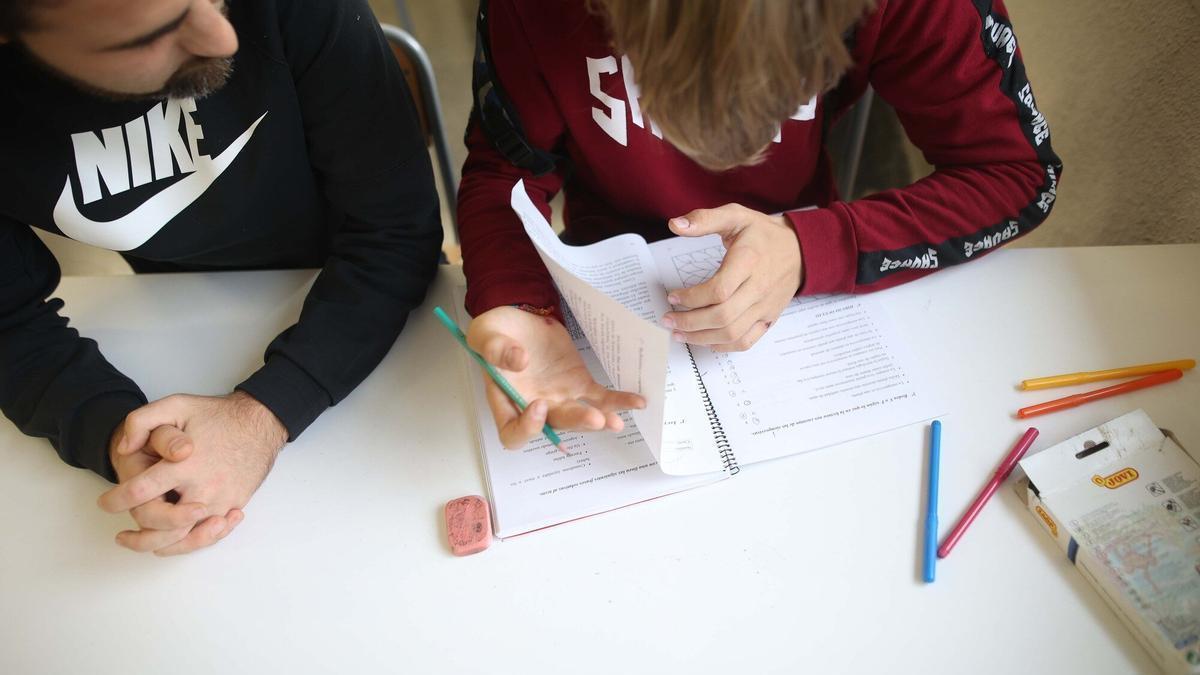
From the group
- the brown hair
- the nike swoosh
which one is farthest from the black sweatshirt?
the brown hair

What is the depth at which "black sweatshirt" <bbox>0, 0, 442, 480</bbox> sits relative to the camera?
738mm

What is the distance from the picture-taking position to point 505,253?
82cm

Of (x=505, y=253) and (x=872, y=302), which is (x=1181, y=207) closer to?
(x=872, y=302)

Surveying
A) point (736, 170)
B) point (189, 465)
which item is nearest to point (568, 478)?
point (189, 465)

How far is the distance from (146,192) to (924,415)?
0.86 m

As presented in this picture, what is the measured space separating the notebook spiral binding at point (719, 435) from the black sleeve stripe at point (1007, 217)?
0.73 ft

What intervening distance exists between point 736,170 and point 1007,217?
32 centimetres

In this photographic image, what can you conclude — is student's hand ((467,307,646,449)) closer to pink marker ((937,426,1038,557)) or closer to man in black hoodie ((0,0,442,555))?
man in black hoodie ((0,0,442,555))

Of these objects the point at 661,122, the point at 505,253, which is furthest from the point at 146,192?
the point at 661,122

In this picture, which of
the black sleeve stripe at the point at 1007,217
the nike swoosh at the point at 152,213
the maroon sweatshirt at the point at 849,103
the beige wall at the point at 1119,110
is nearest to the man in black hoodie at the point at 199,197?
the nike swoosh at the point at 152,213

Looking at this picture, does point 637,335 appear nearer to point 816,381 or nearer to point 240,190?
point 816,381

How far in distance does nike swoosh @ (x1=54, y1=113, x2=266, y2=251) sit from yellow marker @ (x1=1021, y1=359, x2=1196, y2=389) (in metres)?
0.87

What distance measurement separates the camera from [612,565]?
655 millimetres

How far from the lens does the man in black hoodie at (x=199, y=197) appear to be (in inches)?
26.4
